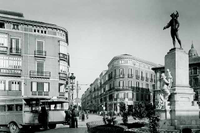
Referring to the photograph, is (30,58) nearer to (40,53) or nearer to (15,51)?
(40,53)

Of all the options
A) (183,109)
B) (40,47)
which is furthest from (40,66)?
(183,109)

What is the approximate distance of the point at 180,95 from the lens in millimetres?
14953

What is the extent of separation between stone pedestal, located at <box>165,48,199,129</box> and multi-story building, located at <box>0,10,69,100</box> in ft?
88.3

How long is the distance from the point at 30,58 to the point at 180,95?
28.8 metres

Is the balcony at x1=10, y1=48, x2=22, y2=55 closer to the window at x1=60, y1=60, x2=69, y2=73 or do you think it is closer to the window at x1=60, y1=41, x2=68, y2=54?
the window at x1=60, y1=41, x2=68, y2=54

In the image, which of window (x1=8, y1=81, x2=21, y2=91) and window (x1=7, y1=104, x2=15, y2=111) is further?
window (x1=8, y1=81, x2=21, y2=91)

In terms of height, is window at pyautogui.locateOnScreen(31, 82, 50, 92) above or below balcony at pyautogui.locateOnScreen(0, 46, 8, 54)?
A: below

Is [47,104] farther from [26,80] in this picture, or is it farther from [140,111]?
[26,80]

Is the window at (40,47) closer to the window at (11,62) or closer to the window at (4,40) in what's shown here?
the window at (11,62)

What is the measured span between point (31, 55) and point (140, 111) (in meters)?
26.7

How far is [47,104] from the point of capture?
18828 mm

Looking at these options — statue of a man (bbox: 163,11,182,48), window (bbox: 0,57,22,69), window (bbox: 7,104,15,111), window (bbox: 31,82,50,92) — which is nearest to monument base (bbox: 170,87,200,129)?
statue of a man (bbox: 163,11,182,48)

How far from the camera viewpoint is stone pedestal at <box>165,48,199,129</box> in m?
14.2

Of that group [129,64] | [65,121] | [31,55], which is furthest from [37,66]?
[129,64]
